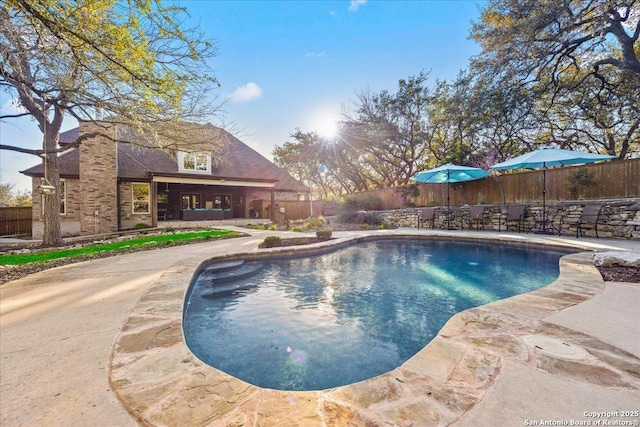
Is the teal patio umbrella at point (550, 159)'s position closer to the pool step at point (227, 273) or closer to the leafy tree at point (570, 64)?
the leafy tree at point (570, 64)

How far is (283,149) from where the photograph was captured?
26.5 m

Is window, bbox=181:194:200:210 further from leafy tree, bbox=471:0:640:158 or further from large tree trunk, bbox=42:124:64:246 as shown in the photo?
leafy tree, bbox=471:0:640:158

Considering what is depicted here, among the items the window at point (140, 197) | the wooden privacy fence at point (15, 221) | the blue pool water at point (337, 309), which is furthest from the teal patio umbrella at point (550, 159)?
the wooden privacy fence at point (15, 221)

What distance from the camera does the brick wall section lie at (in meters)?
13.3

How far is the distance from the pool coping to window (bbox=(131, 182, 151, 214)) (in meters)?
14.9

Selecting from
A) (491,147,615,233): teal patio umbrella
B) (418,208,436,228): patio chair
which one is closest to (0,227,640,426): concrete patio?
(491,147,615,233): teal patio umbrella

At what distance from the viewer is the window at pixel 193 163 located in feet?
51.9

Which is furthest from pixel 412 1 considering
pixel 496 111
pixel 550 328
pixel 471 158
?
pixel 550 328

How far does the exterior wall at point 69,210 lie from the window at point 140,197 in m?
2.34

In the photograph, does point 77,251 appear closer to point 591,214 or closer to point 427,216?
point 427,216

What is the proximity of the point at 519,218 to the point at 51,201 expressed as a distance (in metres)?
17.5

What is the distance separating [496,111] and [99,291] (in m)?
17.7

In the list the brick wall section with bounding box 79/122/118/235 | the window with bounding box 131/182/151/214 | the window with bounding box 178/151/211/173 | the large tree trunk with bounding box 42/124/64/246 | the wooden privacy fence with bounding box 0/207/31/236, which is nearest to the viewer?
the large tree trunk with bounding box 42/124/64/246

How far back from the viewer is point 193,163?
1633 cm
